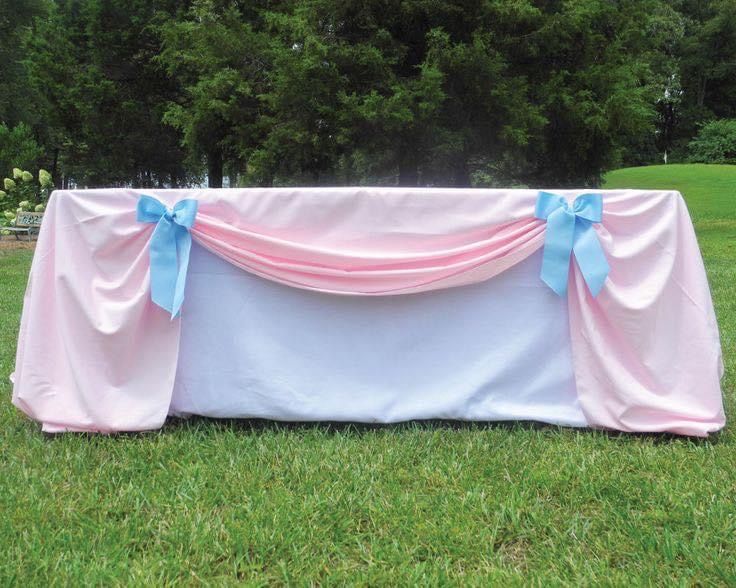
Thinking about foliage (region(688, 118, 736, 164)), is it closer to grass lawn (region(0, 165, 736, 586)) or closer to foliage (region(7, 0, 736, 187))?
foliage (region(7, 0, 736, 187))

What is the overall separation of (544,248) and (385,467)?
103 cm

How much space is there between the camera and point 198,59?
38.6 feet

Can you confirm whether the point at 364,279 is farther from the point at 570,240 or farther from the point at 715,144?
the point at 715,144

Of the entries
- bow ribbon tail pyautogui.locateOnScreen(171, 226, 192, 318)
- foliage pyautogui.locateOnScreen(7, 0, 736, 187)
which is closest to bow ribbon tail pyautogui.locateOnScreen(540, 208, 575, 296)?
bow ribbon tail pyautogui.locateOnScreen(171, 226, 192, 318)

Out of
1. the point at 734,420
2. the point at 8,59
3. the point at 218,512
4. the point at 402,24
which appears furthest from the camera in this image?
the point at 8,59

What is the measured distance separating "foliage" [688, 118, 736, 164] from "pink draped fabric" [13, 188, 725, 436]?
41420mm

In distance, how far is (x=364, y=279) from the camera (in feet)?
8.46

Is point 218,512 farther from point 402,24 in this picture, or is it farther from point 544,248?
point 402,24

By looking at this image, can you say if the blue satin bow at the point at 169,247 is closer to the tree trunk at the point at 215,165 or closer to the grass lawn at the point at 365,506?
the grass lawn at the point at 365,506

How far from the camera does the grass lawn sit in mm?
1766

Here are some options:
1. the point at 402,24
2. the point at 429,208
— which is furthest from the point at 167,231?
the point at 402,24

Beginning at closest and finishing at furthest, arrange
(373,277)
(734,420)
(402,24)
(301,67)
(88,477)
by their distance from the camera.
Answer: (88,477), (373,277), (734,420), (301,67), (402,24)

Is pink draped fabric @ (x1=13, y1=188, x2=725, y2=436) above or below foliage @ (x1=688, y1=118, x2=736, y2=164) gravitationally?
below

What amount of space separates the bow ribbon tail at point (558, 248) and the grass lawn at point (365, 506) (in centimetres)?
62
